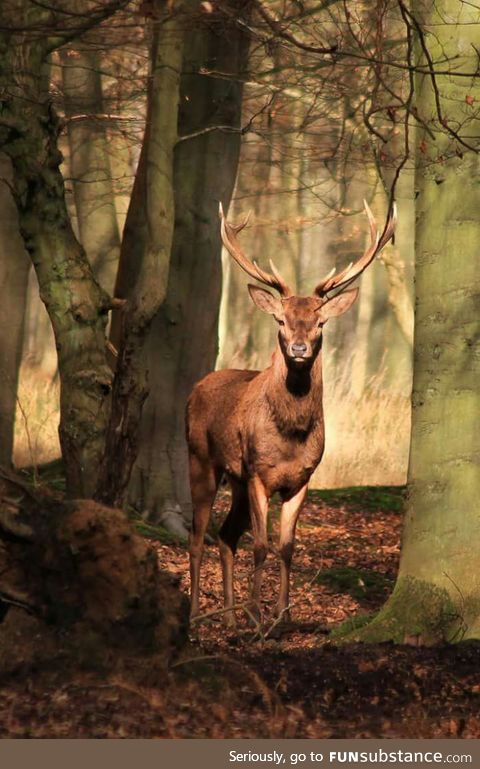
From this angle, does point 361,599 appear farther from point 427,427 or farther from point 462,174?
point 462,174

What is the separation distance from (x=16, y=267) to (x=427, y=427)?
7460 mm

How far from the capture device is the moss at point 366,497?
18.2 metres

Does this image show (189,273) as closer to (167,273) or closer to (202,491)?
(167,273)

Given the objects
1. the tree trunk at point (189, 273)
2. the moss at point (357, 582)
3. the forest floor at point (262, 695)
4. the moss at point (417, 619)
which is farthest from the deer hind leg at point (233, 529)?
the tree trunk at point (189, 273)

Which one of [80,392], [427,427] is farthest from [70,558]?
[80,392]

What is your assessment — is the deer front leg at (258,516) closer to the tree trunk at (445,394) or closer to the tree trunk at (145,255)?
the tree trunk at (145,255)

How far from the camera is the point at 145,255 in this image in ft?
37.0

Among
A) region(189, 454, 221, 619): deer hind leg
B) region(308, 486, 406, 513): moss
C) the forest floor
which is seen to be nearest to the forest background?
the forest floor

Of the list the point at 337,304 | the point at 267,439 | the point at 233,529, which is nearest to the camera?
the point at 337,304

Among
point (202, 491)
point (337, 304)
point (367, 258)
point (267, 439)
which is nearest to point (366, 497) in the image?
point (202, 491)

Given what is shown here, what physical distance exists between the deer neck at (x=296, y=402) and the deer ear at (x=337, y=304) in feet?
1.38

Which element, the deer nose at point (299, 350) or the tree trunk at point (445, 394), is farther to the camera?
the deer nose at point (299, 350)

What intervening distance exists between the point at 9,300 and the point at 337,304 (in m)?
5.45

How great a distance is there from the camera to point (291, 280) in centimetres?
2594
